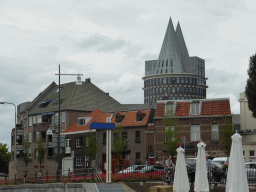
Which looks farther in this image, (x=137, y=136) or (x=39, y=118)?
(x=39, y=118)

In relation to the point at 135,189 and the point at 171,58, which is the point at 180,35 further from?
the point at 135,189

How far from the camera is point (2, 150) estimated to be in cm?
10200

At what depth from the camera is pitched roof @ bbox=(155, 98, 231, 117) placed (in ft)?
185

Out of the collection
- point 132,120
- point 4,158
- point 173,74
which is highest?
point 173,74

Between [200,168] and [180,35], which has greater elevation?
[180,35]

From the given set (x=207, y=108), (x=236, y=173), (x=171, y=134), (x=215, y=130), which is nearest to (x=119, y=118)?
(x=171, y=134)

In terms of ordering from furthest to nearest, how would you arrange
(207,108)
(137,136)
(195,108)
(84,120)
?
(84,120), (137,136), (195,108), (207,108)

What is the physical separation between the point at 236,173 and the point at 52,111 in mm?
62734

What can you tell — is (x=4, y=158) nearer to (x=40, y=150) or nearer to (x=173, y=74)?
(x=40, y=150)

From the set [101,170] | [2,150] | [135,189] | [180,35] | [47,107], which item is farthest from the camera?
[180,35]

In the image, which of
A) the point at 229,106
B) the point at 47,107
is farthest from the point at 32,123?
the point at 229,106

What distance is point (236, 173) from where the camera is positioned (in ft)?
58.1

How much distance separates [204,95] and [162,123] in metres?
111

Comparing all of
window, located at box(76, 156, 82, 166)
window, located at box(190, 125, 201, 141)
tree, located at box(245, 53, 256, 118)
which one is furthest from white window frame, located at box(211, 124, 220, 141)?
window, located at box(76, 156, 82, 166)
